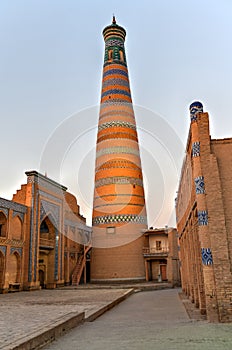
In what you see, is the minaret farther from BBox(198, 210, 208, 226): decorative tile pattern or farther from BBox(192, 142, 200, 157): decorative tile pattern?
BBox(198, 210, 208, 226): decorative tile pattern

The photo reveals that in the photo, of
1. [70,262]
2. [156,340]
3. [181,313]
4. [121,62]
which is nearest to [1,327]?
[156,340]

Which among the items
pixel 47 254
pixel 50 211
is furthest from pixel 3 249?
pixel 47 254

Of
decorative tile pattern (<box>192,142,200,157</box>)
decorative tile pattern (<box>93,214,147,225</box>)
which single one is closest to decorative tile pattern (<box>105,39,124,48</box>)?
decorative tile pattern (<box>93,214,147,225</box>)

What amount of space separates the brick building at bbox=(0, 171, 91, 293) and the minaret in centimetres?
207

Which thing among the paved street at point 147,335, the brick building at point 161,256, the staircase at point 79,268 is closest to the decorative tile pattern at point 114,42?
the brick building at point 161,256

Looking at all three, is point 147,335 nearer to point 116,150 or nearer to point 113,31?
point 116,150

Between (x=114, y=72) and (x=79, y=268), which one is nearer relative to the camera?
(x=79, y=268)

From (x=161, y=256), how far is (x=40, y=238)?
706 cm

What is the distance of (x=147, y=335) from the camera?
5.03 meters

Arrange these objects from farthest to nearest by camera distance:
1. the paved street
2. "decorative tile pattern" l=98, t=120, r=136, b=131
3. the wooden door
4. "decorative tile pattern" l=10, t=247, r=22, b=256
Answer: the wooden door
"decorative tile pattern" l=98, t=120, r=136, b=131
"decorative tile pattern" l=10, t=247, r=22, b=256
the paved street

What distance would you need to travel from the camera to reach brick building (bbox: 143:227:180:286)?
1817 cm

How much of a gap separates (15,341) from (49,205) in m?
15.0

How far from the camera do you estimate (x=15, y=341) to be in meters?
4.12

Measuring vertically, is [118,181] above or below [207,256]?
above
